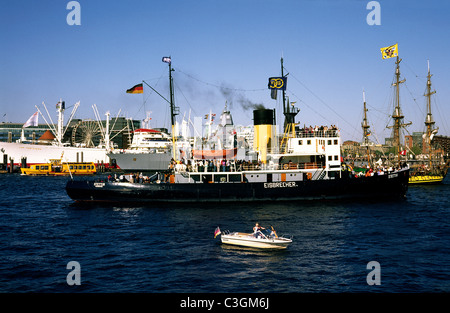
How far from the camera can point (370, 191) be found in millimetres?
43844

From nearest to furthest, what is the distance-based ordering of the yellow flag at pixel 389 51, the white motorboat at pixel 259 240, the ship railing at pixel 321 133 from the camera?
the white motorboat at pixel 259 240 → the ship railing at pixel 321 133 → the yellow flag at pixel 389 51

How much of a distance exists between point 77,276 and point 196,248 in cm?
750

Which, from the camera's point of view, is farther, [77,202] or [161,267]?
[77,202]

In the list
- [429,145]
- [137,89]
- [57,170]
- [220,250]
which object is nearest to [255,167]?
[137,89]

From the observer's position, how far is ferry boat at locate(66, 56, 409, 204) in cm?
4203

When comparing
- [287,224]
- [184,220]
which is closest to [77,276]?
[184,220]

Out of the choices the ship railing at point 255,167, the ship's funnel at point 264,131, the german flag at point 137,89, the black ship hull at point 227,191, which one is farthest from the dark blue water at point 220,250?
the german flag at point 137,89

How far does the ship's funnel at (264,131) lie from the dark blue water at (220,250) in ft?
28.7

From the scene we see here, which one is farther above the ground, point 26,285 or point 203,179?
point 203,179

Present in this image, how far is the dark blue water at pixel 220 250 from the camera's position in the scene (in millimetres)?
18219

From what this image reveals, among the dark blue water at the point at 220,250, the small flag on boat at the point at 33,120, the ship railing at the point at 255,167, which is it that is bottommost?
the dark blue water at the point at 220,250

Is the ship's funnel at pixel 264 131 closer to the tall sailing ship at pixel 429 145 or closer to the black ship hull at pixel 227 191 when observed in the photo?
the black ship hull at pixel 227 191

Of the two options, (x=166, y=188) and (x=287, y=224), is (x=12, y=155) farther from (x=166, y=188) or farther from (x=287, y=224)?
(x=287, y=224)

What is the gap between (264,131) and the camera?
46.2 meters
